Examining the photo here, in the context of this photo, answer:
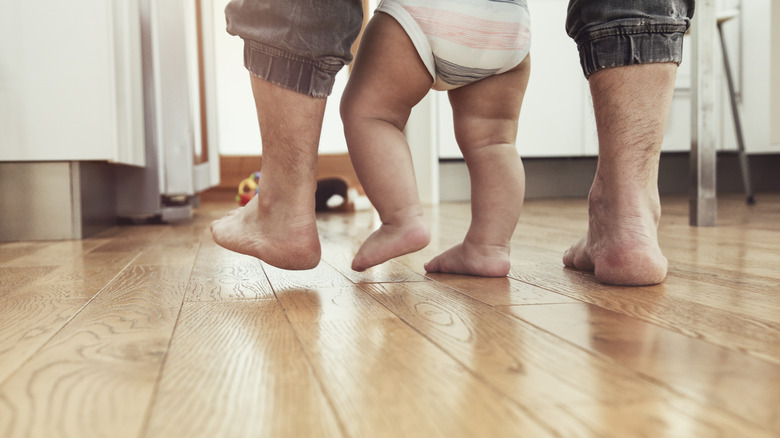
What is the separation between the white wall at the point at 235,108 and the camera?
376 cm

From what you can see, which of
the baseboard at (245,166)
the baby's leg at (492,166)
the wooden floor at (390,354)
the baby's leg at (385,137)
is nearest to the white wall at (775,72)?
the wooden floor at (390,354)

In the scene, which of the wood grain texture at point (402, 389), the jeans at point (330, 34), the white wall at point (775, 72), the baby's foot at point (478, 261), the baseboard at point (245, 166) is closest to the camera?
the wood grain texture at point (402, 389)

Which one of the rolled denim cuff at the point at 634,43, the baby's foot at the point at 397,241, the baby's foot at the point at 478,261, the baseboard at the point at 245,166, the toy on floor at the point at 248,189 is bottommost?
the baby's foot at the point at 478,261

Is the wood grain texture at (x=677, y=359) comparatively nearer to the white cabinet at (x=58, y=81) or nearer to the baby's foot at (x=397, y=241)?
the baby's foot at (x=397, y=241)

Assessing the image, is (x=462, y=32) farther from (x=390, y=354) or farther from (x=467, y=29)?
(x=390, y=354)

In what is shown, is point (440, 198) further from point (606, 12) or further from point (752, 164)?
point (606, 12)

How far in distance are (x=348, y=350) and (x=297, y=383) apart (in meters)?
0.08

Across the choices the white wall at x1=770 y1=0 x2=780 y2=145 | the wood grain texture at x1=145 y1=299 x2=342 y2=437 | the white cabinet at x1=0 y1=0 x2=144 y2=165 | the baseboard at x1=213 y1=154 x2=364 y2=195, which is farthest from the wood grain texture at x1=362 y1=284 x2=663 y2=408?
the baseboard at x1=213 y1=154 x2=364 y2=195

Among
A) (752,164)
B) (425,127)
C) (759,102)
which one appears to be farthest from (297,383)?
(752,164)

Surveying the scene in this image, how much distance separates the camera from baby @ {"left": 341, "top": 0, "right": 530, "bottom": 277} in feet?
2.56

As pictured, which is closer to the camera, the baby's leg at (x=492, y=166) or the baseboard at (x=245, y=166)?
the baby's leg at (x=492, y=166)

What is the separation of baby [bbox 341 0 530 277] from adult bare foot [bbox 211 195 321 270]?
2.7 inches

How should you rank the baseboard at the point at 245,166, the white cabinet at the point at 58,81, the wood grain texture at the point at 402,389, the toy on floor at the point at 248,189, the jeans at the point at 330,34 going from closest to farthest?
the wood grain texture at the point at 402,389 → the jeans at the point at 330,34 → the white cabinet at the point at 58,81 → the toy on floor at the point at 248,189 → the baseboard at the point at 245,166

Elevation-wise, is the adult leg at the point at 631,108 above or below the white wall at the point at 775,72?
below
